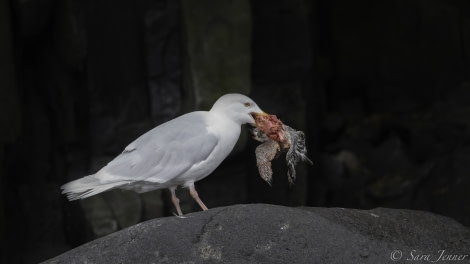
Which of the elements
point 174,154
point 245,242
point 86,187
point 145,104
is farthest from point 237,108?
point 145,104

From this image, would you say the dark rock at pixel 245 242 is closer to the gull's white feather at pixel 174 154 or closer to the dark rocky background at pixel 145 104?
the gull's white feather at pixel 174 154

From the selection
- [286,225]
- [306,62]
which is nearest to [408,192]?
[306,62]

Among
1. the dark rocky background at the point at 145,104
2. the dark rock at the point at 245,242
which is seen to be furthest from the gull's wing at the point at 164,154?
the dark rocky background at the point at 145,104

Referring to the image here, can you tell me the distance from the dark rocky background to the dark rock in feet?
9.86

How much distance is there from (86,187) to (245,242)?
134cm

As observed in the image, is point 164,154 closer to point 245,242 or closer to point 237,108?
point 237,108

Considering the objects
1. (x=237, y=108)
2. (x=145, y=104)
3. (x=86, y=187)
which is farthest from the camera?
(x=145, y=104)

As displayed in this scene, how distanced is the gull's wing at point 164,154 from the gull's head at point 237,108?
0.20 meters

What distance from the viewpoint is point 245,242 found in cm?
508

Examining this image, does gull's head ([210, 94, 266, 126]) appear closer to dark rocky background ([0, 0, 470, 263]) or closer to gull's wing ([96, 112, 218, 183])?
gull's wing ([96, 112, 218, 183])

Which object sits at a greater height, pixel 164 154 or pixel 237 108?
pixel 237 108

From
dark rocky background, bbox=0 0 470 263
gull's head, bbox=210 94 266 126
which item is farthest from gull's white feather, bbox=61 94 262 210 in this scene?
dark rocky background, bbox=0 0 470 263

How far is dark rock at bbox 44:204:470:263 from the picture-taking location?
5016mm

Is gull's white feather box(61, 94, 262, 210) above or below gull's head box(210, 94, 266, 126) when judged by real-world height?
below
